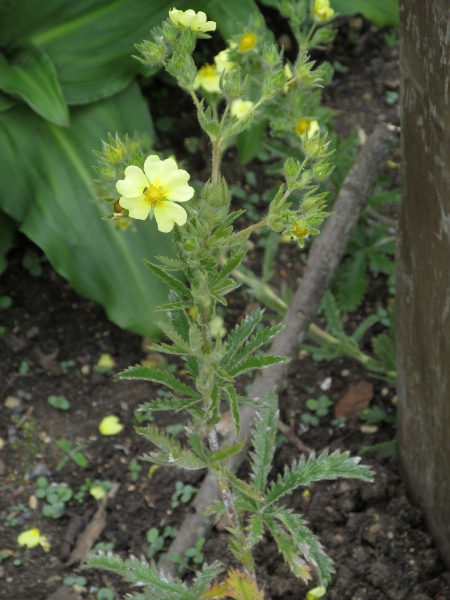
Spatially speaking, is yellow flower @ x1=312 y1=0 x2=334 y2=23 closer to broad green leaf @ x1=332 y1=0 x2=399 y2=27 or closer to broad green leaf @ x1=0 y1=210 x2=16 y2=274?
broad green leaf @ x1=332 y1=0 x2=399 y2=27

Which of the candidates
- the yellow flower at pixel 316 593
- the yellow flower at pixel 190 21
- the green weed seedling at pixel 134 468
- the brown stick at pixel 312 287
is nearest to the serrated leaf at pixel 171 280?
the yellow flower at pixel 190 21

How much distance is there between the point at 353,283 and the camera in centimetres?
214

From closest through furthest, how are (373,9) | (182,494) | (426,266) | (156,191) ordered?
1. (156,191)
2. (426,266)
3. (182,494)
4. (373,9)

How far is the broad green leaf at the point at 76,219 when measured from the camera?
2.11 m

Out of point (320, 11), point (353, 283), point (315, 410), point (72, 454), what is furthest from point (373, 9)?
point (72, 454)

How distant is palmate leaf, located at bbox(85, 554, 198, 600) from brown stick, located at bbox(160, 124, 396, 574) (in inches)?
10.8

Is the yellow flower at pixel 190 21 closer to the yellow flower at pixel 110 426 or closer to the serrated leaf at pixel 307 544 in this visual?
the serrated leaf at pixel 307 544

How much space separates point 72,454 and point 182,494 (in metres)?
0.30

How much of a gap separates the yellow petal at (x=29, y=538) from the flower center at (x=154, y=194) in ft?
3.61

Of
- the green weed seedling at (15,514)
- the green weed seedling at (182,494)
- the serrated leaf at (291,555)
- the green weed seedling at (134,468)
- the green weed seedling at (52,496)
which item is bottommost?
the green weed seedling at (15,514)

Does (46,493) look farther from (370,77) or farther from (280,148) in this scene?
(370,77)

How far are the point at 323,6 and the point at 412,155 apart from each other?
67cm

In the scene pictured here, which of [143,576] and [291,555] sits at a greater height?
[291,555]

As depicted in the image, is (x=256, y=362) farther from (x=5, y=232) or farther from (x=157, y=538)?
(x=5, y=232)
